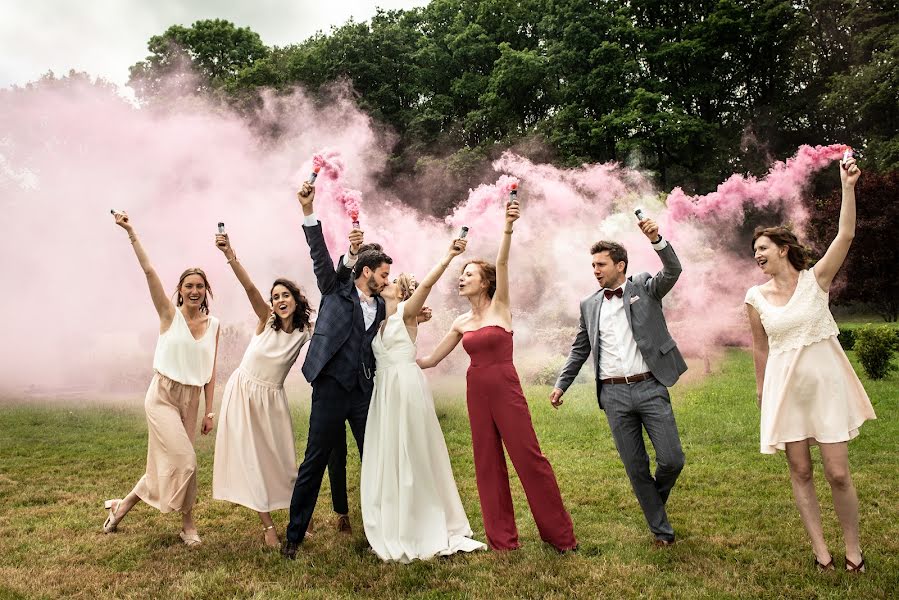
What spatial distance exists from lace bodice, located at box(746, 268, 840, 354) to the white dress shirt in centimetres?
93

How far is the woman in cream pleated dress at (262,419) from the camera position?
5348mm

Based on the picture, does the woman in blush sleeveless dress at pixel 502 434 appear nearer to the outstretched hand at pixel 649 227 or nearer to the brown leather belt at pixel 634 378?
the brown leather belt at pixel 634 378

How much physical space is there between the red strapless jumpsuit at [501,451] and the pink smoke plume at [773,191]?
19.6 m

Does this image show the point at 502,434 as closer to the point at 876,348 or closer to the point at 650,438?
the point at 650,438

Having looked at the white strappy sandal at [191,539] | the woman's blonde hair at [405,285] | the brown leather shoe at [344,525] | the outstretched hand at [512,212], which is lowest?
the white strappy sandal at [191,539]

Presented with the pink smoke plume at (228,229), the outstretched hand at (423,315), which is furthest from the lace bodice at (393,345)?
the pink smoke plume at (228,229)

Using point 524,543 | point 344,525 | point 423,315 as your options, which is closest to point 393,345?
point 423,315

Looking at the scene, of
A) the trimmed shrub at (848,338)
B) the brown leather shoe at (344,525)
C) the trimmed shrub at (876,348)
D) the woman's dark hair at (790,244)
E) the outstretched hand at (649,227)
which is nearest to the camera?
the woman's dark hair at (790,244)

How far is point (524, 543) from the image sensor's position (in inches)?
201

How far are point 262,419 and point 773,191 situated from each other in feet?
84.7

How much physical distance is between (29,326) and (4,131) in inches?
292

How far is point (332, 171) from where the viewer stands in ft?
66.9

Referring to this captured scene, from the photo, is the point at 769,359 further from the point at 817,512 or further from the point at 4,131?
the point at 4,131

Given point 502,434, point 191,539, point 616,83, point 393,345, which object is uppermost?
point 616,83
